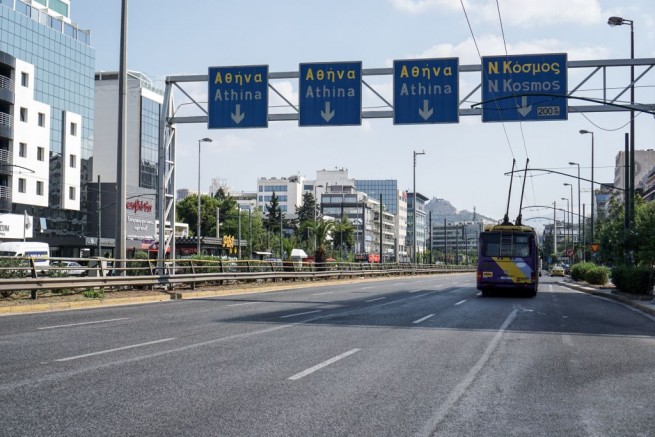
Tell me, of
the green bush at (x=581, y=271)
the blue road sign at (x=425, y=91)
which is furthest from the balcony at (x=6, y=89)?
the green bush at (x=581, y=271)

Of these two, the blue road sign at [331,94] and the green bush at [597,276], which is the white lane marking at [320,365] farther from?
the green bush at [597,276]

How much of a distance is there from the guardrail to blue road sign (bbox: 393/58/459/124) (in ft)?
32.6

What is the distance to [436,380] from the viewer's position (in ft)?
26.3

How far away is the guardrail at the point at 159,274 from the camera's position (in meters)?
18.9

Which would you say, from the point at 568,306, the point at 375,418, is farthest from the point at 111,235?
the point at 375,418

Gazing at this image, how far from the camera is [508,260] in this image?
2736 cm

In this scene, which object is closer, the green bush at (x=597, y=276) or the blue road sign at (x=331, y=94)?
the blue road sign at (x=331, y=94)

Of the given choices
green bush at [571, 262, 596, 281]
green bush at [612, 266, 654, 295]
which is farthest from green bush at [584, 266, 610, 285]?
green bush at [612, 266, 654, 295]

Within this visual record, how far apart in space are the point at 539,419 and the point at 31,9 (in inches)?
2818

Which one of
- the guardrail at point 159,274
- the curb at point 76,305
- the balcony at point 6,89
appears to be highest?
the balcony at point 6,89

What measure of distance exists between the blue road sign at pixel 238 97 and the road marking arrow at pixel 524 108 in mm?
9108

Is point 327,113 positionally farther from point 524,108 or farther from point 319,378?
point 319,378

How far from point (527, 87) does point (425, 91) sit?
3.51 metres

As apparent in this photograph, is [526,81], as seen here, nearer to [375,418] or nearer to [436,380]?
[436,380]
